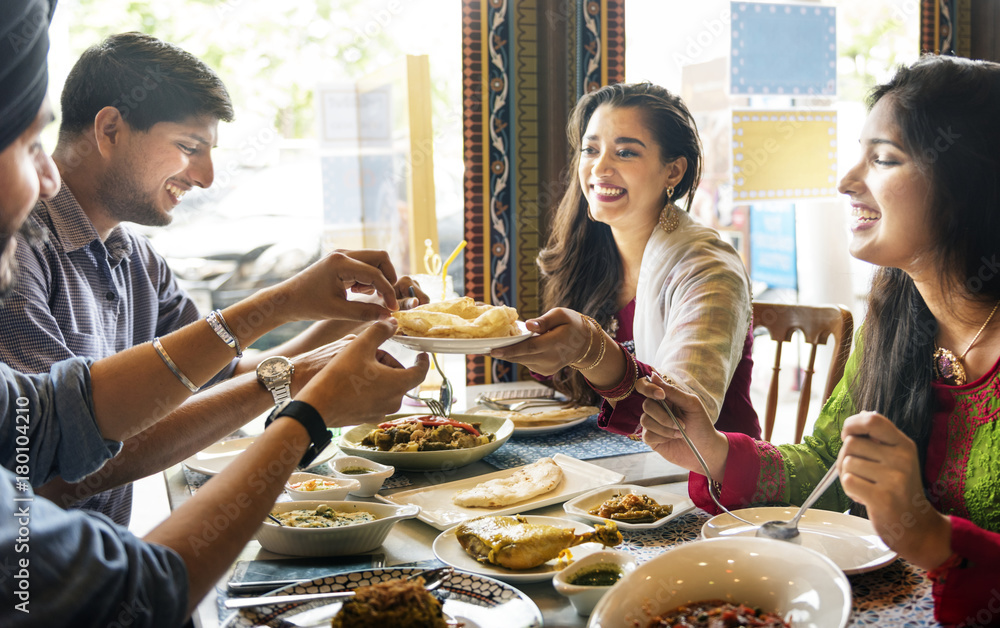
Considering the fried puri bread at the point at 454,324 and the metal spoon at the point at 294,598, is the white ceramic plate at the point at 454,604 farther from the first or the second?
the fried puri bread at the point at 454,324

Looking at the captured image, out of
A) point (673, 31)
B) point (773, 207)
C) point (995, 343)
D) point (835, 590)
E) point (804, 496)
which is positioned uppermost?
point (673, 31)

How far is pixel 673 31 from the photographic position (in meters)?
3.56

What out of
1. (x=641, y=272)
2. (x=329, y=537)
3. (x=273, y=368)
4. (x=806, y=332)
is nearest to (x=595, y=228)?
(x=641, y=272)

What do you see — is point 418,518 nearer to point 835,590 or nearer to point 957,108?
point 835,590

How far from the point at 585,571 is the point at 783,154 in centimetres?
312

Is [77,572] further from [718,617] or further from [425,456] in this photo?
[425,456]

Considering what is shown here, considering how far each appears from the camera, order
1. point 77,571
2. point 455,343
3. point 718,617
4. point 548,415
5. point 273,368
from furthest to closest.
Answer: point 548,415 → point 273,368 → point 455,343 → point 718,617 → point 77,571

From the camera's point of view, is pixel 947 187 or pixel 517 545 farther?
pixel 947 187

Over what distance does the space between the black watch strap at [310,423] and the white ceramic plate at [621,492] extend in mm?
529

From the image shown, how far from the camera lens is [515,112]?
330 centimetres

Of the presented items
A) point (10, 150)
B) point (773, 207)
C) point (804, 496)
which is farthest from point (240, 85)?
point (804, 496)

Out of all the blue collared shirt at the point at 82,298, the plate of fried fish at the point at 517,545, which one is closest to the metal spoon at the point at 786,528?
the plate of fried fish at the point at 517,545

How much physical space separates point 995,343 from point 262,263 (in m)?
2.85

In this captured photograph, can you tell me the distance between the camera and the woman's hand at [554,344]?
169 centimetres
